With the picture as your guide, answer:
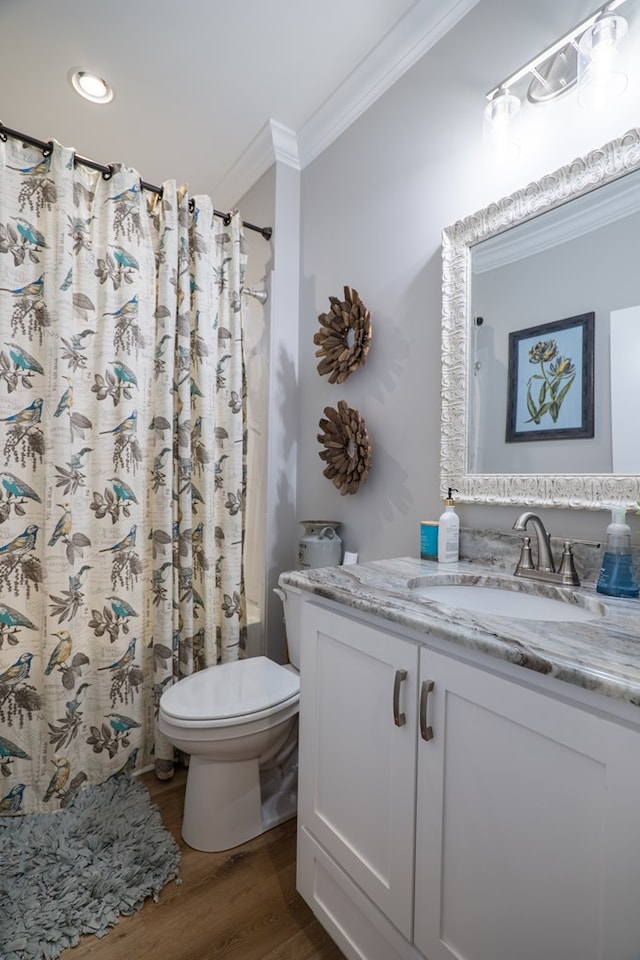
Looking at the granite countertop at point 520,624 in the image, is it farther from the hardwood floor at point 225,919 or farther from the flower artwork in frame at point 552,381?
the hardwood floor at point 225,919

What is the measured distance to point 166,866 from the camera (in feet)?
4.21

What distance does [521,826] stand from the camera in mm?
648

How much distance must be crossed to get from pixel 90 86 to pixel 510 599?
7.90 ft

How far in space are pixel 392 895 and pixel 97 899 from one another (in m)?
0.86

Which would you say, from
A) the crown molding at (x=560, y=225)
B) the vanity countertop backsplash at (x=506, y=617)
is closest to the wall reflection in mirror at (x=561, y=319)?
the crown molding at (x=560, y=225)

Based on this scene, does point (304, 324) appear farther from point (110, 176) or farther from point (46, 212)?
point (46, 212)

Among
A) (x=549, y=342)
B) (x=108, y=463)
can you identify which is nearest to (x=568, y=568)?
(x=549, y=342)

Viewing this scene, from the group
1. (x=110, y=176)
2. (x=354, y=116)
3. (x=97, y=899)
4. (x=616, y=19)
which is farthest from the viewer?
(x=354, y=116)

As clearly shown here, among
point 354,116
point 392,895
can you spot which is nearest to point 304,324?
point 354,116

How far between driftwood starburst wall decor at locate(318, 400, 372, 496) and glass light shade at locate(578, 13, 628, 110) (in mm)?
1052

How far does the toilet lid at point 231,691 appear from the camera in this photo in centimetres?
130

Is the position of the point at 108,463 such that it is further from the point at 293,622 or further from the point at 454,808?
the point at 454,808

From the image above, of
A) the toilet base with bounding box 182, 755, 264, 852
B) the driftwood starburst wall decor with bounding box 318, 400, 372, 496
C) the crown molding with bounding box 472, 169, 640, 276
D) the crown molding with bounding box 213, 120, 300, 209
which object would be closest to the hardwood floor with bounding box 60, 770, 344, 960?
the toilet base with bounding box 182, 755, 264, 852

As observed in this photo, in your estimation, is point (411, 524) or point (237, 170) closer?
point (411, 524)
